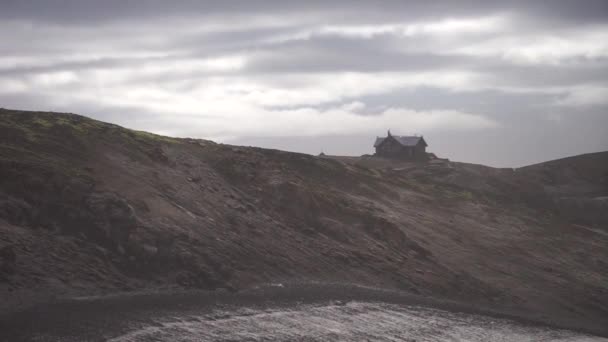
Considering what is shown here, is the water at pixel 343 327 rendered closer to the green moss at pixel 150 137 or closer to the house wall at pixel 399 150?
the green moss at pixel 150 137

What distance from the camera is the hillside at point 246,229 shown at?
4112cm

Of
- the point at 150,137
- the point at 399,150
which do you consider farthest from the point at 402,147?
the point at 150,137

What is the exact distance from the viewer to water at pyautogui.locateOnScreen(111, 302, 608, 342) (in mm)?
35625

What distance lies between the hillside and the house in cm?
4051

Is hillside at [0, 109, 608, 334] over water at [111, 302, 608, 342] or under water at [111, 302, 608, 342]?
over

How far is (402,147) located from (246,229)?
244ft

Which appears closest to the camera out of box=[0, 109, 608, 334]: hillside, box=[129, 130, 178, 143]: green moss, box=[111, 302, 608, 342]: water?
box=[111, 302, 608, 342]: water

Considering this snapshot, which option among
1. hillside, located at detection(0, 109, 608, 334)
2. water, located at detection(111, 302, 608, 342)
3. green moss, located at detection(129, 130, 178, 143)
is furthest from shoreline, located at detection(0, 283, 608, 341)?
green moss, located at detection(129, 130, 178, 143)

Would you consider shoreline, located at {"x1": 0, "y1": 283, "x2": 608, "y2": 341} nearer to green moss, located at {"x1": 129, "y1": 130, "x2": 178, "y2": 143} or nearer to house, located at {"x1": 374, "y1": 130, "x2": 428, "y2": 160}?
green moss, located at {"x1": 129, "y1": 130, "x2": 178, "y2": 143}

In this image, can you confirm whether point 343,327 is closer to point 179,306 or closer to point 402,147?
point 179,306

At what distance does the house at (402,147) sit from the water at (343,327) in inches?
2905

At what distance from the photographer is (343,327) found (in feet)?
134

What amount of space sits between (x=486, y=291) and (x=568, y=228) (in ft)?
91.8

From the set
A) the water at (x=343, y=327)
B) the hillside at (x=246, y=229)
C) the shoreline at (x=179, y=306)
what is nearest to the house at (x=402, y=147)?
the hillside at (x=246, y=229)
